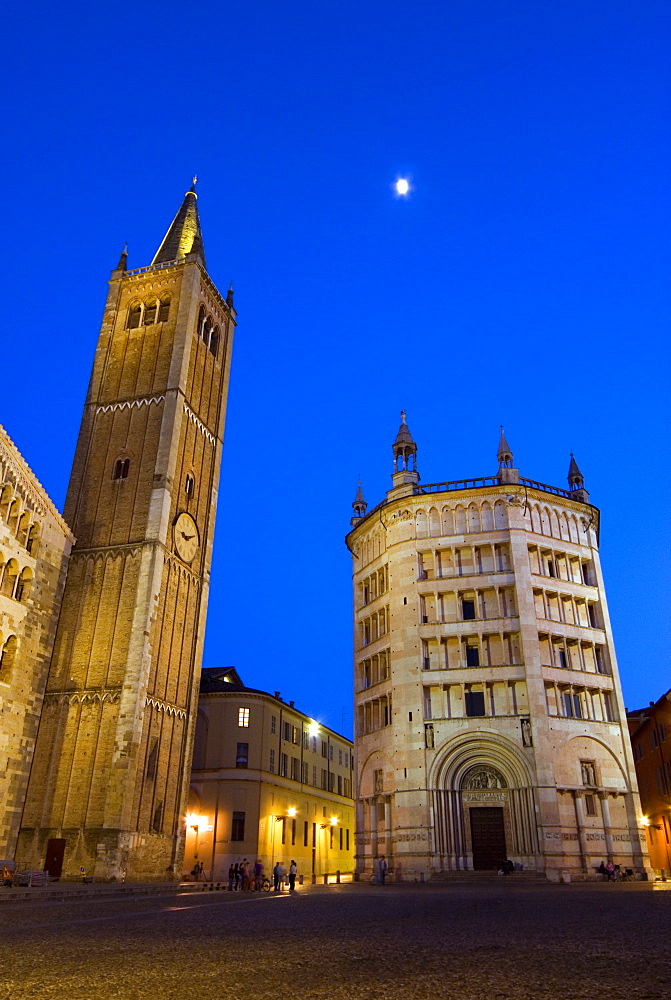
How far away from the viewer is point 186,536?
44312mm

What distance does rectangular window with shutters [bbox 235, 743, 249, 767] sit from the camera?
4956 centimetres

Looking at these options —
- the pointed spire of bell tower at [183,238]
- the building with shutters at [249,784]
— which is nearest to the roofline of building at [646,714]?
the building with shutters at [249,784]

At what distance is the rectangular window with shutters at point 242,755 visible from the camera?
49562mm

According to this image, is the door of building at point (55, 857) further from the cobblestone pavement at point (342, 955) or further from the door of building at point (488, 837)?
the door of building at point (488, 837)

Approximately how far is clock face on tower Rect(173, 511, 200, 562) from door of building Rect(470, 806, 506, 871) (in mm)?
21949

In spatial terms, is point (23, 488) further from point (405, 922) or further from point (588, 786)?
point (588, 786)

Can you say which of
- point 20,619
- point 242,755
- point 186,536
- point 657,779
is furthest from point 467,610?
point 20,619

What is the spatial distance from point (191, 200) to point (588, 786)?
2017 inches

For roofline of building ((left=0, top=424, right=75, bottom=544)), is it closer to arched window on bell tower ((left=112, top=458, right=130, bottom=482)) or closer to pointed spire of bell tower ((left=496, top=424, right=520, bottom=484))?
arched window on bell tower ((left=112, top=458, right=130, bottom=482))

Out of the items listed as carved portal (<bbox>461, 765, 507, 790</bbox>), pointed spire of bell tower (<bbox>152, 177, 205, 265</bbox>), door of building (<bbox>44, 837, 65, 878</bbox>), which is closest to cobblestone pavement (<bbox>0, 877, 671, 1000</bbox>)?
door of building (<bbox>44, 837, 65, 878</bbox>)

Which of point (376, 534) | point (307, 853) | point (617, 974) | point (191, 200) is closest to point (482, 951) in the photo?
point (617, 974)

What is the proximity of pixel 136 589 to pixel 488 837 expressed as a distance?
2354 centimetres

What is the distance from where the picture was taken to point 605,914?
1650 cm

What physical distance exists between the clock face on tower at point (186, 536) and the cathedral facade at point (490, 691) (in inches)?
502
